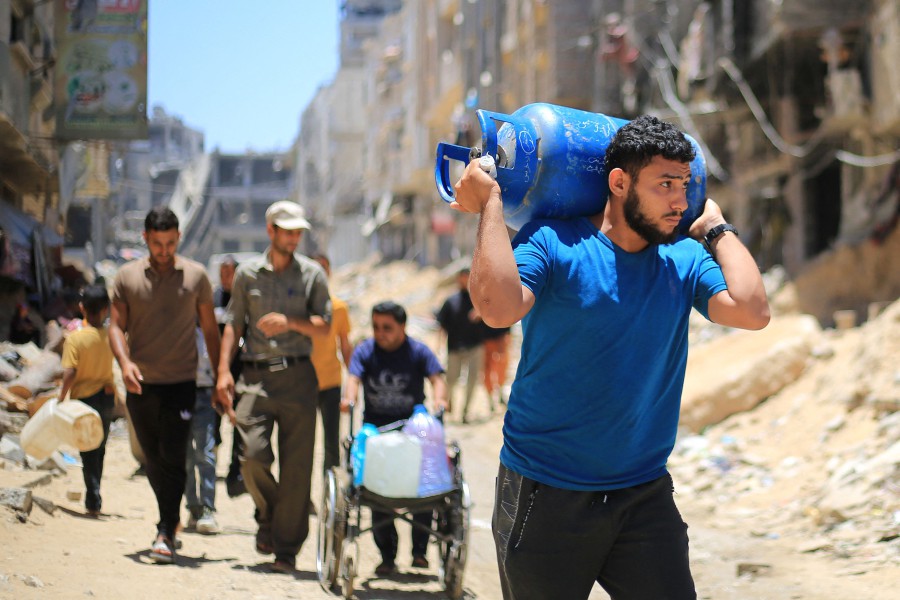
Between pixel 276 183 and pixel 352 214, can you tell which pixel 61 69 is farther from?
pixel 276 183

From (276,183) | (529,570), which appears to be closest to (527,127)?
(529,570)

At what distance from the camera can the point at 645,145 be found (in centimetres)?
301

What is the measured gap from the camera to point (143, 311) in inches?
252

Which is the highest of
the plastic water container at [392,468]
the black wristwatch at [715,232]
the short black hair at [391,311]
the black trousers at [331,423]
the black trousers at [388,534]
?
the black wristwatch at [715,232]

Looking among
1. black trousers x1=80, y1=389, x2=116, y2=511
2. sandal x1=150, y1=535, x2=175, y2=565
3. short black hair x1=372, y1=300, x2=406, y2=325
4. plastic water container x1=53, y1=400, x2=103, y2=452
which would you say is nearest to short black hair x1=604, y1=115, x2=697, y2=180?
short black hair x1=372, y1=300, x2=406, y2=325

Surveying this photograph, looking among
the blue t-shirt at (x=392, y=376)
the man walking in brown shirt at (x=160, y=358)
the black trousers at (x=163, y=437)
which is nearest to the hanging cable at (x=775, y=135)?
the blue t-shirt at (x=392, y=376)

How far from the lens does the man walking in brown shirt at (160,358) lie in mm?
6352

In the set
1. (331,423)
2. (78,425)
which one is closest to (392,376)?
(331,423)

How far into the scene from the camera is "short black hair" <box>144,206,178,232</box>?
20.8ft

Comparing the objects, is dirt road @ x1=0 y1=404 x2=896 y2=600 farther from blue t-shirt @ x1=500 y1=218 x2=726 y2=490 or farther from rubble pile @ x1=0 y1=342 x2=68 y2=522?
blue t-shirt @ x1=500 y1=218 x2=726 y2=490

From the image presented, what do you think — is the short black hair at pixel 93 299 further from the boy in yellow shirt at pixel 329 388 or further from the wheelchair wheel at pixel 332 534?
the wheelchair wheel at pixel 332 534

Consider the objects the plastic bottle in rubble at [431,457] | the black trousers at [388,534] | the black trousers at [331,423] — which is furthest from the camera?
the black trousers at [331,423]

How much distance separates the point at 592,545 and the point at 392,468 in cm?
313

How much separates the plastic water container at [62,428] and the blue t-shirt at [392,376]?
5.58 ft
